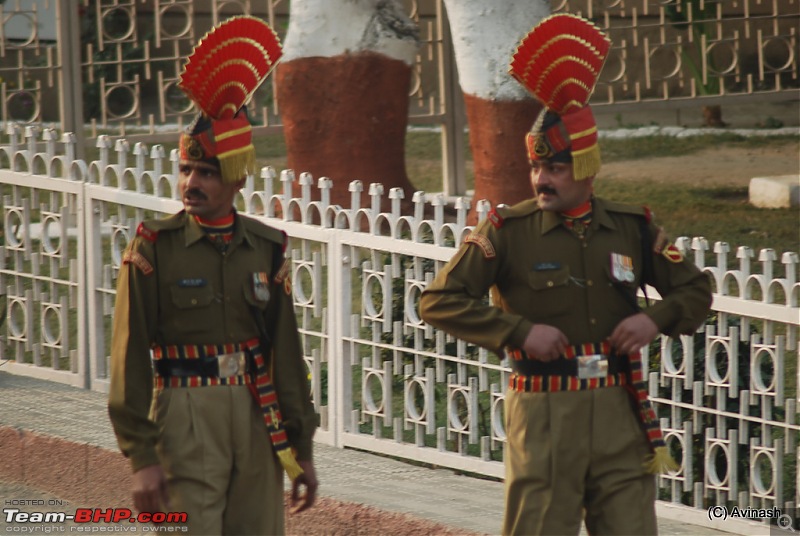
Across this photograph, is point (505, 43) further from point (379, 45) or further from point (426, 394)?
point (426, 394)

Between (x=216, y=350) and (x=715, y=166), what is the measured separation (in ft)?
30.7

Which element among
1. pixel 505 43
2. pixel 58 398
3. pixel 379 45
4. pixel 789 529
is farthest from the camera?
pixel 379 45

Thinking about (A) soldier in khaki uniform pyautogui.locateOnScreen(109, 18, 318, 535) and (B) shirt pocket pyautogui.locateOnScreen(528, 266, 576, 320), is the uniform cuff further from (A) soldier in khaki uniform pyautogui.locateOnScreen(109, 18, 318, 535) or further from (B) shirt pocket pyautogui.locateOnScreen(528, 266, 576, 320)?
(A) soldier in khaki uniform pyautogui.locateOnScreen(109, 18, 318, 535)

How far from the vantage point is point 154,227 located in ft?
13.0

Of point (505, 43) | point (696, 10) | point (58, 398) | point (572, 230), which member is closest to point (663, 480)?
point (572, 230)

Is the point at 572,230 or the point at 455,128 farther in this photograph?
the point at 455,128

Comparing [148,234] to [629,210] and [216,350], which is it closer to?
[216,350]

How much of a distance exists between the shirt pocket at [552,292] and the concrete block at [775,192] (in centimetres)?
710

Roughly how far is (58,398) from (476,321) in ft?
13.1

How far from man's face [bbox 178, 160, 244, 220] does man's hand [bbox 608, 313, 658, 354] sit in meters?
1.14

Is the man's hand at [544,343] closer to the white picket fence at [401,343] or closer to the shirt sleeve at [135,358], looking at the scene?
the shirt sleeve at [135,358]

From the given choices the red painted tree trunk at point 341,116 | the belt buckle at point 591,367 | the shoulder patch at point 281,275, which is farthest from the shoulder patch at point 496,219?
the red painted tree trunk at point 341,116

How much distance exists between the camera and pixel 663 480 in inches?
221

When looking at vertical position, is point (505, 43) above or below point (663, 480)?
above
